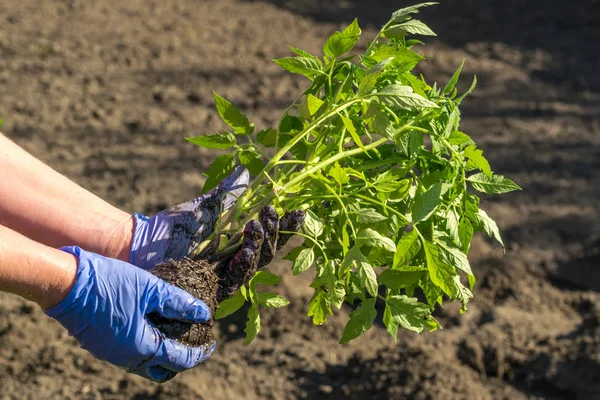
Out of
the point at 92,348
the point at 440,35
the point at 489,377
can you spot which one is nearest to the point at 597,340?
the point at 489,377

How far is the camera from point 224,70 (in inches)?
228

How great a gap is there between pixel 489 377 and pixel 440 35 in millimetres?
3994

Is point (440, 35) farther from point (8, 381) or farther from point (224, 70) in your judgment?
point (8, 381)

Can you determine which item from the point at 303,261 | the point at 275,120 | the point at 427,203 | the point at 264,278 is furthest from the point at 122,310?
the point at 275,120

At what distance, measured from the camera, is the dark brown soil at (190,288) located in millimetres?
2125

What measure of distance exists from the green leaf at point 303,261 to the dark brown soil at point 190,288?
0.27 m

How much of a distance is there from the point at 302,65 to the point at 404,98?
0.35 meters

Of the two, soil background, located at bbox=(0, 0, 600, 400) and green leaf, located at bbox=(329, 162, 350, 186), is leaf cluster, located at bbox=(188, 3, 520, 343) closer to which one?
green leaf, located at bbox=(329, 162, 350, 186)

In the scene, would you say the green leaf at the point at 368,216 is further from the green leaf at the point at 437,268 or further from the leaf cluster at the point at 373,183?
the green leaf at the point at 437,268

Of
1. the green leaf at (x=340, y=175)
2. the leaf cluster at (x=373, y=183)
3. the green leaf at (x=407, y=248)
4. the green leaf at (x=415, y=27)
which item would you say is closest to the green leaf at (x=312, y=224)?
the leaf cluster at (x=373, y=183)

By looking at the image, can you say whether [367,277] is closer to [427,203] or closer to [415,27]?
[427,203]

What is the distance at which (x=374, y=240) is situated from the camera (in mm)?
1923

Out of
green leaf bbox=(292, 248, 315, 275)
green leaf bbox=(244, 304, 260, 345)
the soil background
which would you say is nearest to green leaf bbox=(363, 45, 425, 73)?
green leaf bbox=(292, 248, 315, 275)

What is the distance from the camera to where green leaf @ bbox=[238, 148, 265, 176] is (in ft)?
7.32
